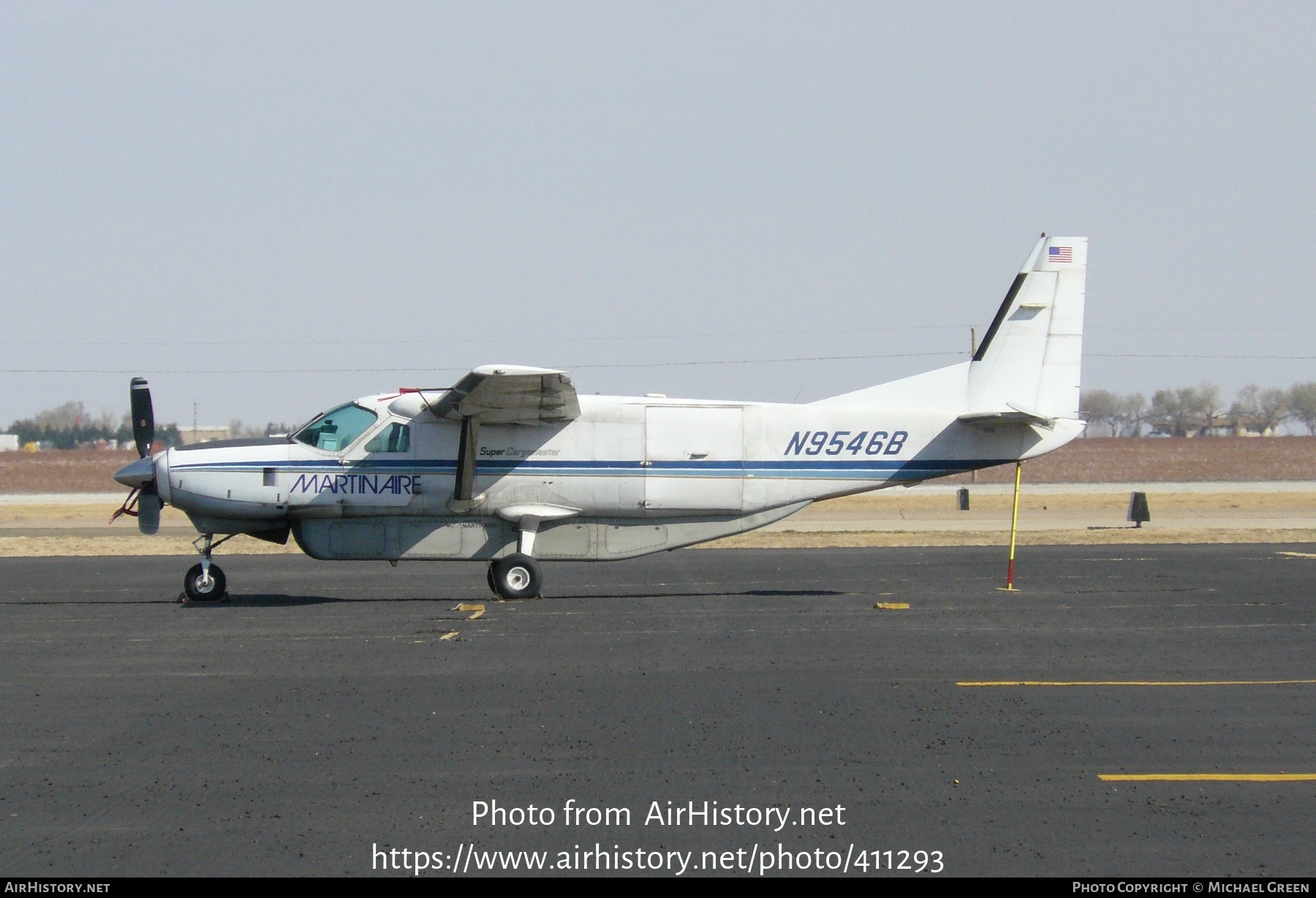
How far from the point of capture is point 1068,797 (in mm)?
6398

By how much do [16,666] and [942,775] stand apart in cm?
843

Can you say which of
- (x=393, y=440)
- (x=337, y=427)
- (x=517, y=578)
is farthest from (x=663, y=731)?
(x=337, y=427)

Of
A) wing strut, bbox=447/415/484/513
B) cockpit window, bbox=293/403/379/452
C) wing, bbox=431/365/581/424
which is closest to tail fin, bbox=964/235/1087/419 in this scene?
wing, bbox=431/365/581/424

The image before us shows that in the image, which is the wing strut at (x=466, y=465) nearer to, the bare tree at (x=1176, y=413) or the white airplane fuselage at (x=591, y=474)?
the white airplane fuselage at (x=591, y=474)

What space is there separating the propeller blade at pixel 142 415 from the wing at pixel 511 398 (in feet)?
15.0

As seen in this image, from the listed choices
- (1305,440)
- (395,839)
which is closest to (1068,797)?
(395,839)

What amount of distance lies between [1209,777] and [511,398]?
407 inches

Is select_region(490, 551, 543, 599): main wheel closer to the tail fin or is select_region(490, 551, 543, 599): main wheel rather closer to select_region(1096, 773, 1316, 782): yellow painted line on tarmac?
the tail fin

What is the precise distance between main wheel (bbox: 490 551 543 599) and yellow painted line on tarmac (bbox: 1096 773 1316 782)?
9830mm

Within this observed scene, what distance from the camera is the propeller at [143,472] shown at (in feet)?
51.9

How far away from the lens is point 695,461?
16281 millimetres

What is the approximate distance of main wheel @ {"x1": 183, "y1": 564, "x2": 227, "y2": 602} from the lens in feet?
50.9

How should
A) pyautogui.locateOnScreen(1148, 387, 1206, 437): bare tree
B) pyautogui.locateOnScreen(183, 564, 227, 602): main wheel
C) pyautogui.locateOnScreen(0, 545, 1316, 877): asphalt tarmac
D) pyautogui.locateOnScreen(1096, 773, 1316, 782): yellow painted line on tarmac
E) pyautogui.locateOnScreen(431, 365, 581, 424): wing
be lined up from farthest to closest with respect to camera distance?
pyautogui.locateOnScreen(1148, 387, 1206, 437): bare tree
pyautogui.locateOnScreen(183, 564, 227, 602): main wheel
pyautogui.locateOnScreen(431, 365, 581, 424): wing
pyautogui.locateOnScreen(1096, 773, 1316, 782): yellow painted line on tarmac
pyautogui.locateOnScreen(0, 545, 1316, 877): asphalt tarmac
